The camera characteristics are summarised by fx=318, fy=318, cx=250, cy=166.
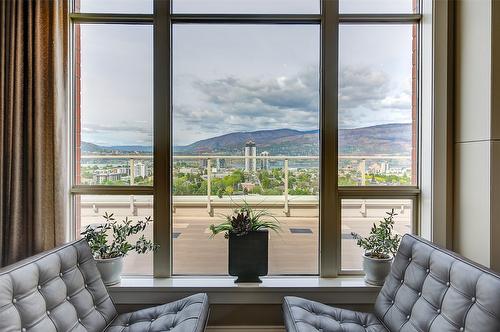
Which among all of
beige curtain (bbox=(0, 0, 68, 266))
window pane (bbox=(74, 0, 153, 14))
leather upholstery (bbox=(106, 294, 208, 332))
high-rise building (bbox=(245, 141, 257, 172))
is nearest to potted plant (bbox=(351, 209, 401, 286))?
→ high-rise building (bbox=(245, 141, 257, 172))

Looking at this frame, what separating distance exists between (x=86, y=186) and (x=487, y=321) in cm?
253

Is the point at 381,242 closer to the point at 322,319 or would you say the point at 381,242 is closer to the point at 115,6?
the point at 322,319

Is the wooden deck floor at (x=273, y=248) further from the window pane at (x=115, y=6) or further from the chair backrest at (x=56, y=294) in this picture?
the window pane at (x=115, y=6)

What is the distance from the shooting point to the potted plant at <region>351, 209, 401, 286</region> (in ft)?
7.34

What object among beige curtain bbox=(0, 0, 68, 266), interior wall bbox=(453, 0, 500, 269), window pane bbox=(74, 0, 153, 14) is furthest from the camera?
window pane bbox=(74, 0, 153, 14)

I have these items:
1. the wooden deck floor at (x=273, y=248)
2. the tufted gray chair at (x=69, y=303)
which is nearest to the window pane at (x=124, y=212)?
the wooden deck floor at (x=273, y=248)

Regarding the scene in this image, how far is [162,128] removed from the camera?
2.39 m

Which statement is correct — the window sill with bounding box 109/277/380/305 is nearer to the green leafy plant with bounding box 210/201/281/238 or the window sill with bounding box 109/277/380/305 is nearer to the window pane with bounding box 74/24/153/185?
the green leafy plant with bounding box 210/201/281/238

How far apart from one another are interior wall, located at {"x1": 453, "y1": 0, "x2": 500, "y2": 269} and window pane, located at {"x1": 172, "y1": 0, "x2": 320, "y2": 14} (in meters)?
1.05

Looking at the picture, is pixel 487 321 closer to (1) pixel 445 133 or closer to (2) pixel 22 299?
(1) pixel 445 133

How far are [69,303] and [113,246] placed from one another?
599 millimetres

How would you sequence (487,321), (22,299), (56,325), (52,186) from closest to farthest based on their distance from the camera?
(487,321)
(22,299)
(56,325)
(52,186)

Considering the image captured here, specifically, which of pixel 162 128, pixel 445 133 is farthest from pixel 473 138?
pixel 162 128

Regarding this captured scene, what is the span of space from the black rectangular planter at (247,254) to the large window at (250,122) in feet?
0.69
